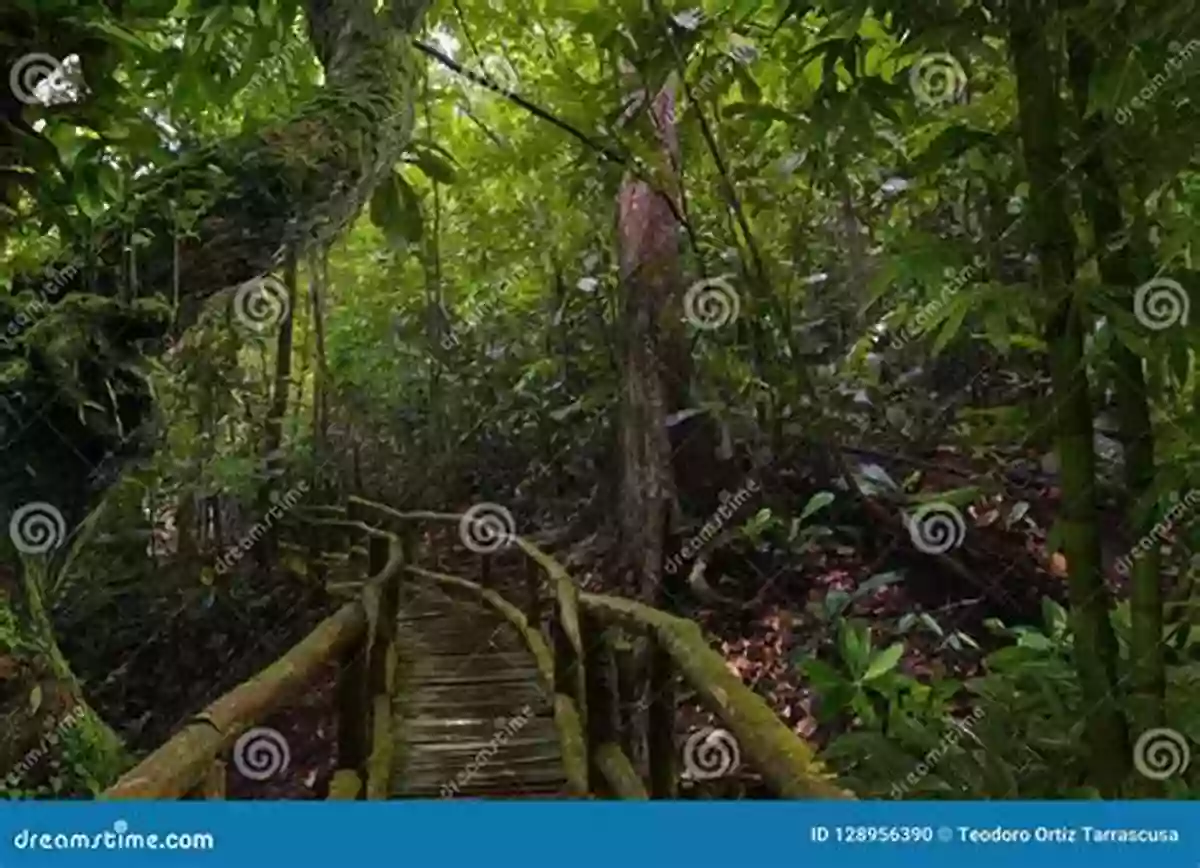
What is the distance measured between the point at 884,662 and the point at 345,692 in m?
0.51

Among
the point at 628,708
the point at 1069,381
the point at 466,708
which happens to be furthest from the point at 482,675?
the point at 1069,381

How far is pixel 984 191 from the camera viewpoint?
42.3 inches

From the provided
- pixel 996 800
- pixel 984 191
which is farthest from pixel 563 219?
pixel 996 800

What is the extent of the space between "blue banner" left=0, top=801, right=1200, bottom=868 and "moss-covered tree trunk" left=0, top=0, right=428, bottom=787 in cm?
14

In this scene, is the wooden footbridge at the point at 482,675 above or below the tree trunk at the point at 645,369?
below

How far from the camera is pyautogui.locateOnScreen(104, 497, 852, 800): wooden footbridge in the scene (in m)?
1.07

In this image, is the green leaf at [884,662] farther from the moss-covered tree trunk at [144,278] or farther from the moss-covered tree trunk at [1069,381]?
the moss-covered tree trunk at [144,278]

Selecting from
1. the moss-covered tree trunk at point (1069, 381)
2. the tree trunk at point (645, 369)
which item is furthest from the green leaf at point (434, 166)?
the moss-covered tree trunk at point (1069, 381)

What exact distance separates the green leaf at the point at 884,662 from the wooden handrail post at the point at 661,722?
18cm

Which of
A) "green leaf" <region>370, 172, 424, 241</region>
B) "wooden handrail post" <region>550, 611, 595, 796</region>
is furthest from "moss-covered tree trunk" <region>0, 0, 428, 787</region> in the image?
"wooden handrail post" <region>550, 611, 595, 796</region>

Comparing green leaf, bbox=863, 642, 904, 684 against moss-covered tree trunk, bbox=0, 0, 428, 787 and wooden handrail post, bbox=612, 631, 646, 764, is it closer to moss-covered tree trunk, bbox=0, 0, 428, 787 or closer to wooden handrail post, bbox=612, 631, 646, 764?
wooden handrail post, bbox=612, 631, 646, 764

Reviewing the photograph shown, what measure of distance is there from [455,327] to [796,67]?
420mm

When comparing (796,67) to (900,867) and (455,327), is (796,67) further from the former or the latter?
(900,867)

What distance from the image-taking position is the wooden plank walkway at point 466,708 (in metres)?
1.08
